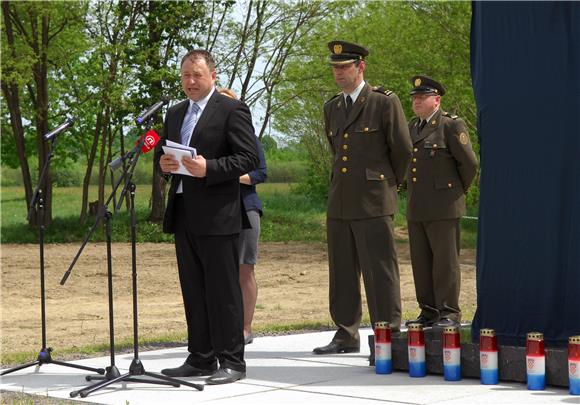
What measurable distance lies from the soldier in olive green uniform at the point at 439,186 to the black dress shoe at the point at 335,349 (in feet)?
4.50

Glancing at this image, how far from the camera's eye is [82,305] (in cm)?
1480

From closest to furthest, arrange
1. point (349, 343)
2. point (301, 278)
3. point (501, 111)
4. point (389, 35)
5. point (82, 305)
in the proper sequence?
point (501, 111), point (349, 343), point (82, 305), point (301, 278), point (389, 35)

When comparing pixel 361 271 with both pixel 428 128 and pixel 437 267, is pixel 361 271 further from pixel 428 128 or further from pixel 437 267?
pixel 428 128

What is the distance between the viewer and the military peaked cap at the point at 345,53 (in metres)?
8.48

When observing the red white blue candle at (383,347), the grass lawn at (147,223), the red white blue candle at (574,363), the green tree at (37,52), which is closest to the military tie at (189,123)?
the red white blue candle at (383,347)

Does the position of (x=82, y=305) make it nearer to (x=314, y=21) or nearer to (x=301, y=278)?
(x=301, y=278)

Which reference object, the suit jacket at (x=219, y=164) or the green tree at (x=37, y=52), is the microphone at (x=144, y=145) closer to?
the suit jacket at (x=219, y=164)

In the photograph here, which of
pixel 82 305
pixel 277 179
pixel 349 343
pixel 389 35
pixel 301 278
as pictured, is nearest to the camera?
pixel 349 343

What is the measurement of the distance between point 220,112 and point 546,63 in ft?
6.65

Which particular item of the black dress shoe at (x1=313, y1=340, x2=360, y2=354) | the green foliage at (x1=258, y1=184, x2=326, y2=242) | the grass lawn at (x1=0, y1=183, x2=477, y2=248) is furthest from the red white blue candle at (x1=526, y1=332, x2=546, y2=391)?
the green foliage at (x1=258, y1=184, x2=326, y2=242)

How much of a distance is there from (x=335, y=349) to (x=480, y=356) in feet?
5.82

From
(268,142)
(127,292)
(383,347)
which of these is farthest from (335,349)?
(268,142)

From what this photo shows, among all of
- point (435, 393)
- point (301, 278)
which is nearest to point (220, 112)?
point (435, 393)

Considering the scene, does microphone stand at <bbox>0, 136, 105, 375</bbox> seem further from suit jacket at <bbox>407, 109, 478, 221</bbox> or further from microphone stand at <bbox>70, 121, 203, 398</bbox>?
suit jacket at <bbox>407, 109, 478, 221</bbox>
